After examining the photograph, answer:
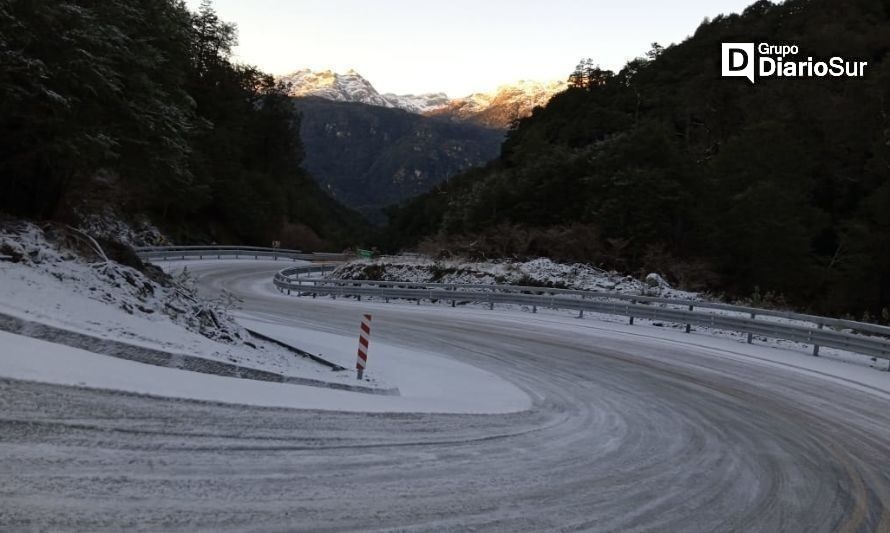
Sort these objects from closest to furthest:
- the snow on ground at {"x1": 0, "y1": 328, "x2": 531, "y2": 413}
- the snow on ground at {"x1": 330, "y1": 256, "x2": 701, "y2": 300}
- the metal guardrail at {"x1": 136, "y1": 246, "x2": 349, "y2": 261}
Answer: the snow on ground at {"x1": 0, "y1": 328, "x2": 531, "y2": 413}, the snow on ground at {"x1": 330, "y1": 256, "x2": 701, "y2": 300}, the metal guardrail at {"x1": 136, "y1": 246, "x2": 349, "y2": 261}

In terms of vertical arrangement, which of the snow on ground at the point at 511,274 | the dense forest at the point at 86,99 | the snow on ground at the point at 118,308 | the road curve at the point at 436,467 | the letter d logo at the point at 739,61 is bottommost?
the road curve at the point at 436,467

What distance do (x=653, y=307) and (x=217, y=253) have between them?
118ft

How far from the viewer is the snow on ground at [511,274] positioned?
80.6 feet

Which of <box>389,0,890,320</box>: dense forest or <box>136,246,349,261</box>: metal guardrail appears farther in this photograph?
<box>136,246,349,261</box>: metal guardrail

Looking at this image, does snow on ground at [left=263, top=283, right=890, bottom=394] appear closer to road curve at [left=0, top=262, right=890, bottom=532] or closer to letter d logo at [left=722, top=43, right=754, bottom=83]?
road curve at [left=0, top=262, right=890, bottom=532]

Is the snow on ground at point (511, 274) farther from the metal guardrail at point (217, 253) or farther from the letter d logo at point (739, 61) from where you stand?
the letter d logo at point (739, 61)

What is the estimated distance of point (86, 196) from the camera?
15.8 meters

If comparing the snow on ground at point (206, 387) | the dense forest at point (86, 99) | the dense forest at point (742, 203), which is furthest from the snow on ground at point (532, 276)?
the dense forest at point (86, 99)

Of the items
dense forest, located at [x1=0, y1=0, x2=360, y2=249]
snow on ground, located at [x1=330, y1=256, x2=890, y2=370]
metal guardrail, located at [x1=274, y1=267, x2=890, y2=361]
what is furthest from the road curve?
snow on ground, located at [x1=330, y1=256, x2=890, y2=370]

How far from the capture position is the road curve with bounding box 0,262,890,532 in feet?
12.5

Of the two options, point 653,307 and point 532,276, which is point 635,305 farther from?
point 532,276

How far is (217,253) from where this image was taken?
4434 cm

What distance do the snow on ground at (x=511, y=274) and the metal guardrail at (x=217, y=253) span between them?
12644mm

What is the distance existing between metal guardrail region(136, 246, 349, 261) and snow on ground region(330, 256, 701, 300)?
41.5ft
